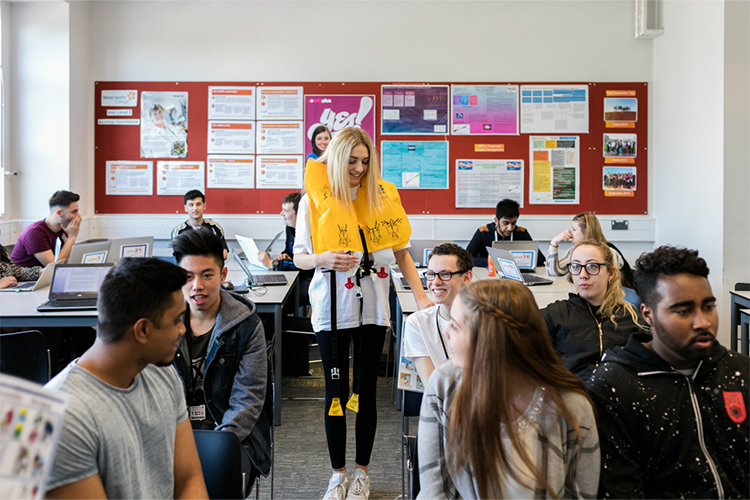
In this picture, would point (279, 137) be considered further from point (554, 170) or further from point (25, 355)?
point (25, 355)

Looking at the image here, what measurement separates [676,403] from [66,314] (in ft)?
9.22

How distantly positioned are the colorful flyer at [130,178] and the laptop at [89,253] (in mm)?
2211

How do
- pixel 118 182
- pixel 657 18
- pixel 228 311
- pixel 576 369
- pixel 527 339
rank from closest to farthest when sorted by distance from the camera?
pixel 527 339 < pixel 228 311 < pixel 576 369 < pixel 657 18 < pixel 118 182

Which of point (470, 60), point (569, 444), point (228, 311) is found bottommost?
point (569, 444)

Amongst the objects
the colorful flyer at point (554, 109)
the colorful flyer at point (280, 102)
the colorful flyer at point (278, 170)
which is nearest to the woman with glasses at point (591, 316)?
the colorful flyer at point (554, 109)

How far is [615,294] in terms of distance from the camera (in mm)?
2178

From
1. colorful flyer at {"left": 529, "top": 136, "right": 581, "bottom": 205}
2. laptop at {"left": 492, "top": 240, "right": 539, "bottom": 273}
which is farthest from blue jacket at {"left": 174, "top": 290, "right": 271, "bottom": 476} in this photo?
colorful flyer at {"left": 529, "top": 136, "right": 581, "bottom": 205}

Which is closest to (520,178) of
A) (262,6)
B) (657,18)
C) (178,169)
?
(657,18)

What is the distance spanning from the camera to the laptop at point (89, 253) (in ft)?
11.0

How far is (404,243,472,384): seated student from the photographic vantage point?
2.16 meters

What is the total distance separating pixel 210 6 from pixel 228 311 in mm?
4698

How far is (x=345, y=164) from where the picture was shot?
2277mm

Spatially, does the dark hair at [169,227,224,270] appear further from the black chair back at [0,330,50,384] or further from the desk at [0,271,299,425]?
the desk at [0,271,299,425]

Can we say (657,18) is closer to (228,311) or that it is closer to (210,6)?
(210,6)
